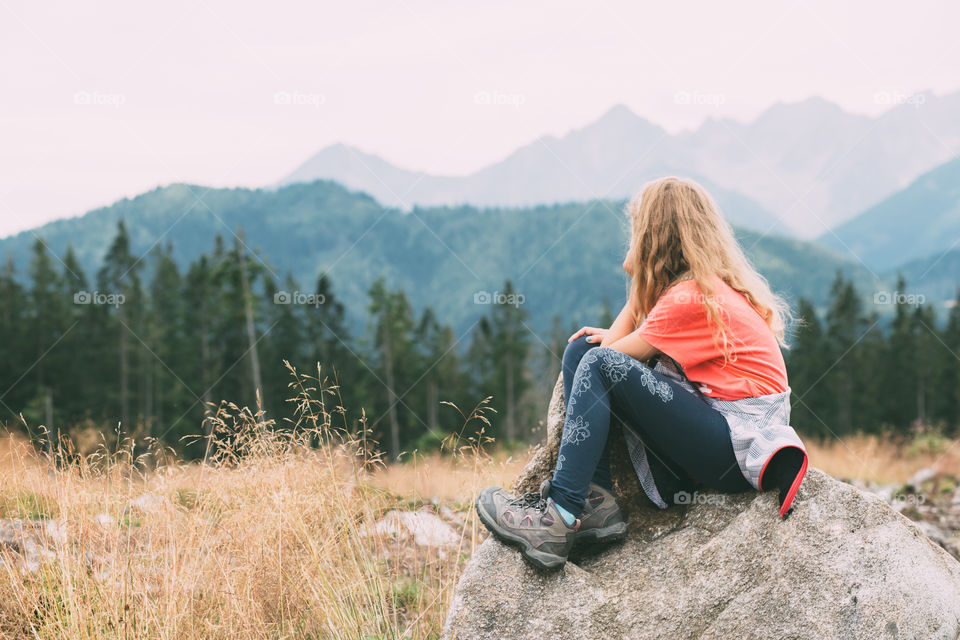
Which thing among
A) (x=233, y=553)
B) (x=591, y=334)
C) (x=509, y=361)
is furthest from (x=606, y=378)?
(x=509, y=361)

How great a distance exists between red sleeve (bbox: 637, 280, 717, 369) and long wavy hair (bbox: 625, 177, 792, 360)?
7.6 inches

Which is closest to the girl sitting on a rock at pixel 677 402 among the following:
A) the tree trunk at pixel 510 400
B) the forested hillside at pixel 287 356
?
the forested hillside at pixel 287 356

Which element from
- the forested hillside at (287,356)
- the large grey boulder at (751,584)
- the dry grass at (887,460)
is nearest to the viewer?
the large grey boulder at (751,584)

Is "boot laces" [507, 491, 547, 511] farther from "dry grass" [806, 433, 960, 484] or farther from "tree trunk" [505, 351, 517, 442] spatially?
"tree trunk" [505, 351, 517, 442]

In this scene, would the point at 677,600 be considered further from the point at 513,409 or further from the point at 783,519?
the point at 513,409

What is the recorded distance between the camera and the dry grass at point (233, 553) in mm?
3410

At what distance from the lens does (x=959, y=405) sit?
144 feet

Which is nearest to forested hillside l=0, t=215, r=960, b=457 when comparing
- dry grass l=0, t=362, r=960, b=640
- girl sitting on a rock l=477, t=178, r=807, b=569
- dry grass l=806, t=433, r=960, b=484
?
dry grass l=806, t=433, r=960, b=484

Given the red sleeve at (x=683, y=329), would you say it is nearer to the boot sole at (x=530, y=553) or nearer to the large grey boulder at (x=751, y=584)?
the large grey boulder at (x=751, y=584)

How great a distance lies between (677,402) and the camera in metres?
3.29

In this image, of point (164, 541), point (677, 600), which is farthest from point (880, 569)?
point (164, 541)

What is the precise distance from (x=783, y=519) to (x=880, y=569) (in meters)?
0.42

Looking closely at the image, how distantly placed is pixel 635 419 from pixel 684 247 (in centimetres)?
90

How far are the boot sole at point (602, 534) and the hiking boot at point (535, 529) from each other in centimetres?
13
